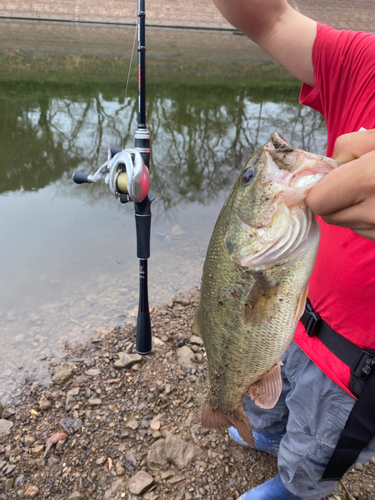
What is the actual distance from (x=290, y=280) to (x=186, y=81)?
56.6 ft

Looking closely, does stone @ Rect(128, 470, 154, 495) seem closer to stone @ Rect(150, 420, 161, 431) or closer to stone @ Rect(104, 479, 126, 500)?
stone @ Rect(104, 479, 126, 500)

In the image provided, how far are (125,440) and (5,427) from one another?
1.01 meters

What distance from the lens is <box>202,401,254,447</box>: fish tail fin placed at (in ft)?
5.55

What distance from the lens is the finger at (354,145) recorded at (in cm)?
101

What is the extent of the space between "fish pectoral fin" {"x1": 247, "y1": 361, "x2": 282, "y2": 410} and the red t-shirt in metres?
0.27

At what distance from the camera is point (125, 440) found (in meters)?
2.58

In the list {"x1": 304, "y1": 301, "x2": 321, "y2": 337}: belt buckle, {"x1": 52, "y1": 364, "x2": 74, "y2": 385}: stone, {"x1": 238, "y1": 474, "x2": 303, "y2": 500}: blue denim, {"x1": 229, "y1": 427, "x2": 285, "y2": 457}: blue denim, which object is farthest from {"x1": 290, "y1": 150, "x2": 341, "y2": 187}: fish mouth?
{"x1": 52, "y1": 364, "x2": 74, "y2": 385}: stone

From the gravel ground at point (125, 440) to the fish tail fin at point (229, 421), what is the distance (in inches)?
34.3

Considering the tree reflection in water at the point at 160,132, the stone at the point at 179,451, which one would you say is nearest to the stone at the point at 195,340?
the stone at the point at 179,451

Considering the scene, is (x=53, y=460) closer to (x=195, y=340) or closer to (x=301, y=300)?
(x=195, y=340)

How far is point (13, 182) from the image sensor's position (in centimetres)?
719

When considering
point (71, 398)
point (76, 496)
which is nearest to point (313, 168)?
point (76, 496)

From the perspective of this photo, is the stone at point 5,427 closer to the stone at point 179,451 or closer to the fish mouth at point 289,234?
the stone at point 179,451

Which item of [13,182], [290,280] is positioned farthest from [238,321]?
[13,182]
